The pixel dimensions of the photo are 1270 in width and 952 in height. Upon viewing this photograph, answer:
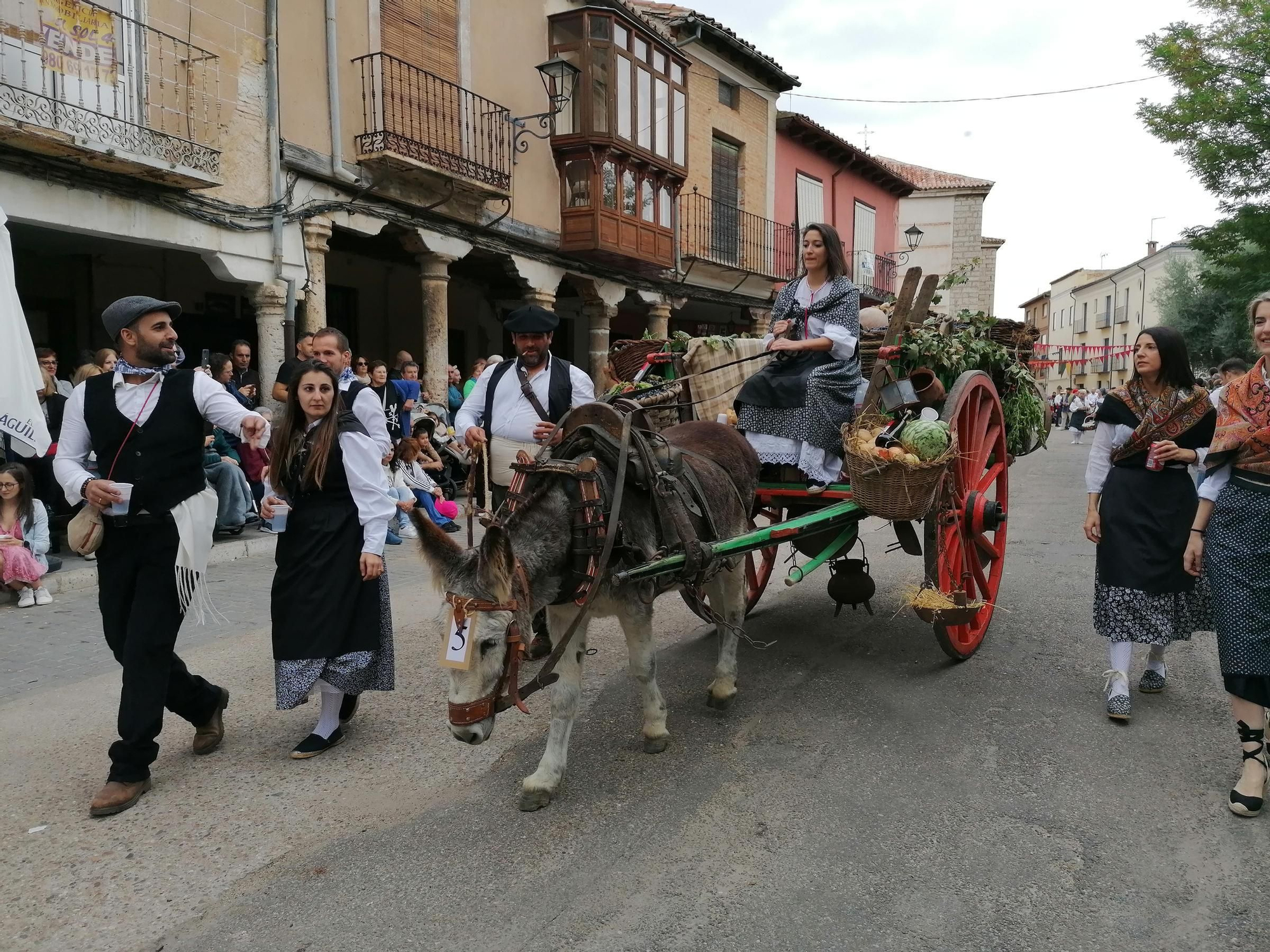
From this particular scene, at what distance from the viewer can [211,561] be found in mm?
8250

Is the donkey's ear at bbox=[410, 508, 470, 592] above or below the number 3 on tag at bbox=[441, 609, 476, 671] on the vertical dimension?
above

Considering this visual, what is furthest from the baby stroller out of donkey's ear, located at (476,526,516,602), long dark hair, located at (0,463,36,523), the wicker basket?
donkey's ear, located at (476,526,516,602)

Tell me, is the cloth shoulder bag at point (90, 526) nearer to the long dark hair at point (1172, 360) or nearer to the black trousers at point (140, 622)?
the black trousers at point (140, 622)

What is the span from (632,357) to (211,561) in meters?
4.90

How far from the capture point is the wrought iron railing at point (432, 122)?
11227mm

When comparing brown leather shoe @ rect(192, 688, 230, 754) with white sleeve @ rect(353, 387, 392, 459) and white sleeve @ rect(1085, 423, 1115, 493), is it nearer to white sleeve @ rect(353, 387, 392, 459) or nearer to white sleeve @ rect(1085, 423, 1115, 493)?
white sleeve @ rect(353, 387, 392, 459)

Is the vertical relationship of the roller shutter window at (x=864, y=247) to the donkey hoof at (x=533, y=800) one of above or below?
above

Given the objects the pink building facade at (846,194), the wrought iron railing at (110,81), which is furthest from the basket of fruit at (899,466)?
the pink building facade at (846,194)

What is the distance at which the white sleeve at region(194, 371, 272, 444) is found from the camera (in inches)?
141

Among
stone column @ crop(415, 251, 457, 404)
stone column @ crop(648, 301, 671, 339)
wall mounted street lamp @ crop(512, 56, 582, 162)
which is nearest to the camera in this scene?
stone column @ crop(415, 251, 457, 404)

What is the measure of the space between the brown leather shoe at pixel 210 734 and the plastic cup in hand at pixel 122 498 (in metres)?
1.02

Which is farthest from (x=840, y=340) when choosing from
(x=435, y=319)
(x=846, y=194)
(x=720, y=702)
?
(x=846, y=194)

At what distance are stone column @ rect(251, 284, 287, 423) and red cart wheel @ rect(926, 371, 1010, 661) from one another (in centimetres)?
808

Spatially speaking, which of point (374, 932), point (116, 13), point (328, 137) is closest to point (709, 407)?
point (374, 932)
